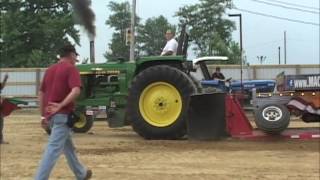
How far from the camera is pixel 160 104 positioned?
13.4 metres

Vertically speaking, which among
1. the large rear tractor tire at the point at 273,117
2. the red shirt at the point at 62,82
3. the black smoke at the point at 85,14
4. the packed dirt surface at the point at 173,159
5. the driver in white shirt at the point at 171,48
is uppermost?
the driver in white shirt at the point at 171,48

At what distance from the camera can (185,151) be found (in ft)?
36.5

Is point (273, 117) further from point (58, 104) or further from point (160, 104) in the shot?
point (58, 104)

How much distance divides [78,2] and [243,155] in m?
9.13

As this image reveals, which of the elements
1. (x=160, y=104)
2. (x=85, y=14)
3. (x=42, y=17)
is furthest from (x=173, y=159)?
(x=85, y=14)

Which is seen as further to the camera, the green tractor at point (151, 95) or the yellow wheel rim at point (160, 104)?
the yellow wheel rim at point (160, 104)

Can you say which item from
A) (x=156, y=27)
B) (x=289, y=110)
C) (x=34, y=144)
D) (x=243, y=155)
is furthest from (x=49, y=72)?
(x=289, y=110)

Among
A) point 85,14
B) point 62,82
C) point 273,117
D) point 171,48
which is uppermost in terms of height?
point 171,48

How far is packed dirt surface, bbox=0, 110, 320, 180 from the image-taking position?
8.49m

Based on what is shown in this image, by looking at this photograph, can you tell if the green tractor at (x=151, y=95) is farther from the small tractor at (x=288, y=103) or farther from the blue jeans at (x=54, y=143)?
the blue jeans at (x=54, y=143)

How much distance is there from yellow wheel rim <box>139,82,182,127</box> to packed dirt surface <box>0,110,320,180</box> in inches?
21.8

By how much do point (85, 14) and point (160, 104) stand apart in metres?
11.7

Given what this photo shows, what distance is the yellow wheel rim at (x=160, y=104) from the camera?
43.7 feet

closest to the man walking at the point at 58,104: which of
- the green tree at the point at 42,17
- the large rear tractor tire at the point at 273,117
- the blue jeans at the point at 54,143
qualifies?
the blue jeans at the point at 54,143
